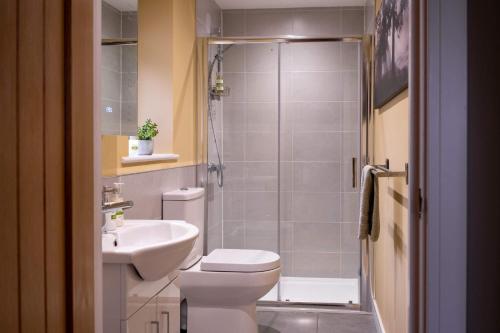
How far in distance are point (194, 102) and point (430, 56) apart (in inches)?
108

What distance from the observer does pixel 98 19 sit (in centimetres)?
110

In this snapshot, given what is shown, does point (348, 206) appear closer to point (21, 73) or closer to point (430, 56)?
point (430, 56)

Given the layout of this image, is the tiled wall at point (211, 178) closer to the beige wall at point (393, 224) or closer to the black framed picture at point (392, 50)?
the beige wall at point (393, 224)

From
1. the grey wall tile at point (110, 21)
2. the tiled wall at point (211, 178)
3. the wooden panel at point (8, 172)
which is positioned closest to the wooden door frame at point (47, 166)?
the wooden panel at point (8, 172)

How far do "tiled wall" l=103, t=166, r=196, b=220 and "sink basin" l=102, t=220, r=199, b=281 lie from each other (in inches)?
10.9

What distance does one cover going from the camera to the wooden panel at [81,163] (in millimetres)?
968

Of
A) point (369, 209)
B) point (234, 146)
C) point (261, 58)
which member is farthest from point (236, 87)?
point (369, 209)

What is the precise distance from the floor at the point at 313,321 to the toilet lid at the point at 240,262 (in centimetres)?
63

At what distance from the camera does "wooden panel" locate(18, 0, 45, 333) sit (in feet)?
2.69

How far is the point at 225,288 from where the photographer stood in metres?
2.86

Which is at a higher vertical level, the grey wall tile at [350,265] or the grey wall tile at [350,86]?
the grey wall tile at [350,86]

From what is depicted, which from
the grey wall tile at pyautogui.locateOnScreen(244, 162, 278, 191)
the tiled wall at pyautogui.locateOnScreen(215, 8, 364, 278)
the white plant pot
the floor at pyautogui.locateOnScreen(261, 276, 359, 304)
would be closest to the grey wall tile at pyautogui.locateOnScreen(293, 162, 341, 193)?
the tiled wall at pyautogui.locateOnScreen(215, 8, 364, 278)

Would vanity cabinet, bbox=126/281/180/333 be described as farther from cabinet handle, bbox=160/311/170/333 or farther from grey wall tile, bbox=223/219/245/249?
grey wall tile, bbox=223/219/245/249

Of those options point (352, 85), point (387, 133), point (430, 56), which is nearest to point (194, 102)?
point (352, 85)
